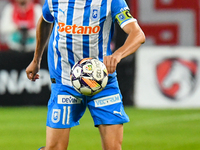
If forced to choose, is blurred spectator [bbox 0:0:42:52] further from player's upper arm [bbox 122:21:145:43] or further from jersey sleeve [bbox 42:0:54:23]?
player's upper arm [bbox 122:21:145:43]

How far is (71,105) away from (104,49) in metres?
A: 0.52

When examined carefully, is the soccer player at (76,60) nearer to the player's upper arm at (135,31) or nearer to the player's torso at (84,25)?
the player's torso at (84,25)

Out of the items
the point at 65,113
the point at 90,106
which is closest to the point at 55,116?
the point at 65,113

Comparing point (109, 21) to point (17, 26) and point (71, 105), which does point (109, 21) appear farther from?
point (17, 26)

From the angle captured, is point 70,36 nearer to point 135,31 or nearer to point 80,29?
point 80,29

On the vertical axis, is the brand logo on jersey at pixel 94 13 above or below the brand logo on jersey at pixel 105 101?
above

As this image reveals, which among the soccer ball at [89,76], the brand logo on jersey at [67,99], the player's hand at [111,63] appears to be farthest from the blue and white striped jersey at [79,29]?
the player's hand at [111,63]

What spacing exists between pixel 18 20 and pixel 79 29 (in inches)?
280

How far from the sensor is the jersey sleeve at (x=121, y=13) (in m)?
3.43

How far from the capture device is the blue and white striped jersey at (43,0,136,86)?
3596 mm

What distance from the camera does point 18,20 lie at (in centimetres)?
1050

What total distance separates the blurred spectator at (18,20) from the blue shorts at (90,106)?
661cm

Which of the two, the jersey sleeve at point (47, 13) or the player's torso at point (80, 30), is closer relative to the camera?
the player's torso at point (80, 30)

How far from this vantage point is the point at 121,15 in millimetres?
3461
